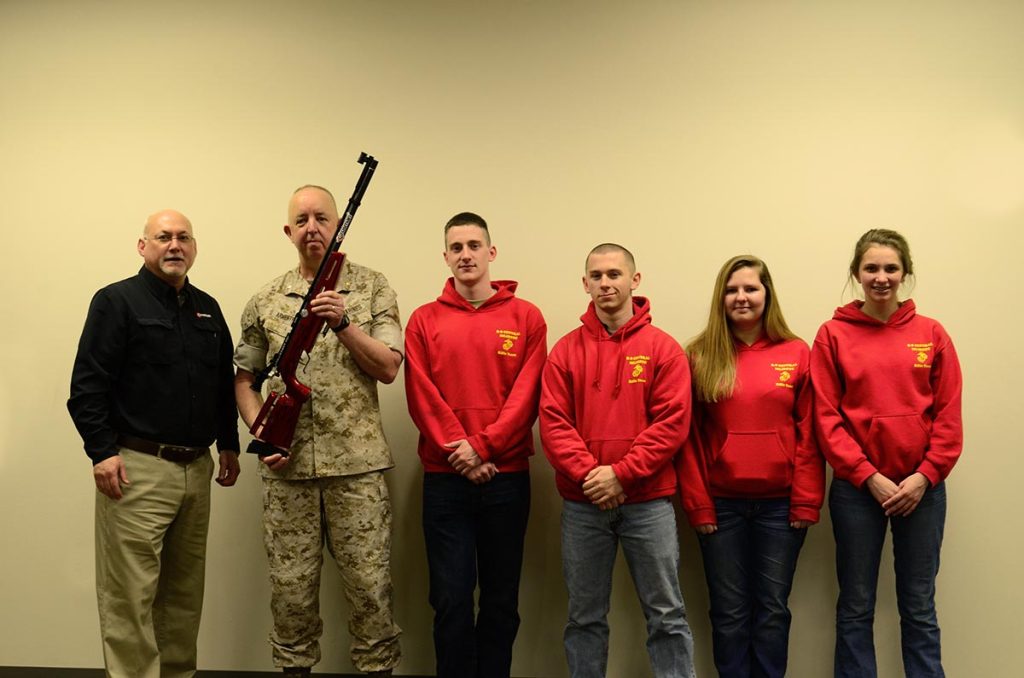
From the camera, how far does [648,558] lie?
108 inches

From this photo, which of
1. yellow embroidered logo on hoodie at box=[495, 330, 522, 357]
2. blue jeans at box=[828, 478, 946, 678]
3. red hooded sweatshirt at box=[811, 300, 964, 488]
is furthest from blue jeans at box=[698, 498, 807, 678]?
yellow embroidered logo on hoodie at box=[495, 330, 522, 357]

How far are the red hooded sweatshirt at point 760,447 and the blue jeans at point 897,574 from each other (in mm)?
163

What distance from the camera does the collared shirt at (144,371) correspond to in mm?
2787

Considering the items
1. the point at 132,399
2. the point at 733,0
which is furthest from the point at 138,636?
the point at 733,0

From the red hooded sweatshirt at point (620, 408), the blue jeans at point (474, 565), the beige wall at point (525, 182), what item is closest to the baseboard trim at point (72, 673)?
the beige wall at point (525, 182)

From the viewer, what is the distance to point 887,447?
9.29 feet

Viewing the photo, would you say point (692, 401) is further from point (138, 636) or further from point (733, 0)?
point (138, 636)

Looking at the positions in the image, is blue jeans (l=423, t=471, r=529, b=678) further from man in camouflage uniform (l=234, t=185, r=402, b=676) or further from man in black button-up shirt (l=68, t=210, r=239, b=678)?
man in black button-up shirt (l=68, t=210, r=239, b=678)

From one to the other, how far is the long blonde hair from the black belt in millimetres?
1847

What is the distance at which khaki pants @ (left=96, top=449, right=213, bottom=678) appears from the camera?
2.80 meters

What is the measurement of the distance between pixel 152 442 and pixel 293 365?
0.58 meters

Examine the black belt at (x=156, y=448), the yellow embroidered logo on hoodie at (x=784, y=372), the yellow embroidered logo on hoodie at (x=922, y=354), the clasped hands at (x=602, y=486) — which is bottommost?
the clasped hands at (x=602, y=486)

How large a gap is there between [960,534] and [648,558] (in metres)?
1.40

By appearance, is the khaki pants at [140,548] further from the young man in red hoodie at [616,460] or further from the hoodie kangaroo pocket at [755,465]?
the hoodie kangaroo pocket at [755,465]
